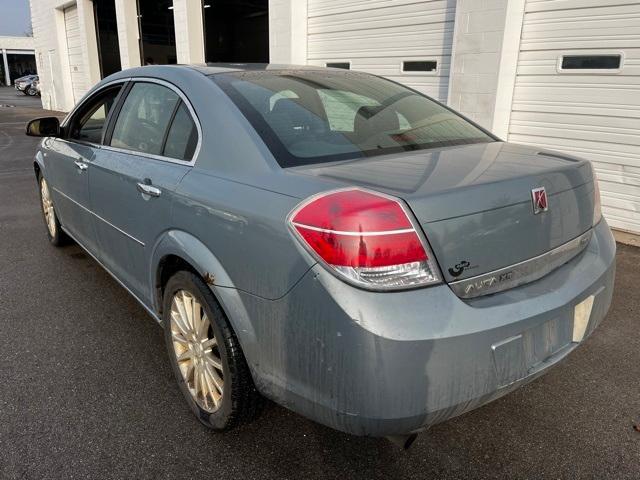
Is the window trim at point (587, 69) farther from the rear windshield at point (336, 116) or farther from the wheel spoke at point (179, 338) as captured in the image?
the wheel spoke at point (179, 338)

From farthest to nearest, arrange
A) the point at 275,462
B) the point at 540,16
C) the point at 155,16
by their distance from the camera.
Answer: the point at 155,16 → the point at 540,16 → the point at 275,462

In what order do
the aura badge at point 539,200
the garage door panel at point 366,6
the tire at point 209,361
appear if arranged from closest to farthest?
the aura badge at point 539,200 → the tire at point 209,361 → the garage door panel at point 366,6

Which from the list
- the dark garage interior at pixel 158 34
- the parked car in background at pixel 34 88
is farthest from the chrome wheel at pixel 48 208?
the parked car in background at pixel 34 88

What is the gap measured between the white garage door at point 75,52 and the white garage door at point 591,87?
17.0m

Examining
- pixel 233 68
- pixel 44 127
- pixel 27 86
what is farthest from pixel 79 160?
pixel 27 86

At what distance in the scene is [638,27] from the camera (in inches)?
192

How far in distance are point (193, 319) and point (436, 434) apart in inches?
47.1

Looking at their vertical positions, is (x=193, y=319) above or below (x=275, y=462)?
above

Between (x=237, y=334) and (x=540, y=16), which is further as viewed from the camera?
(x=540, y=16)

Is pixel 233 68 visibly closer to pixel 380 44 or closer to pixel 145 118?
pixel 145 118

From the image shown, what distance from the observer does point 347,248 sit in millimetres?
1569

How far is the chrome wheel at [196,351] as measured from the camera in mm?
2207

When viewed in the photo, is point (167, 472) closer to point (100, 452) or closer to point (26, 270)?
point (100, 452)

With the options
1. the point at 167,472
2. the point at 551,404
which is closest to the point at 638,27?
the point at 551,404
